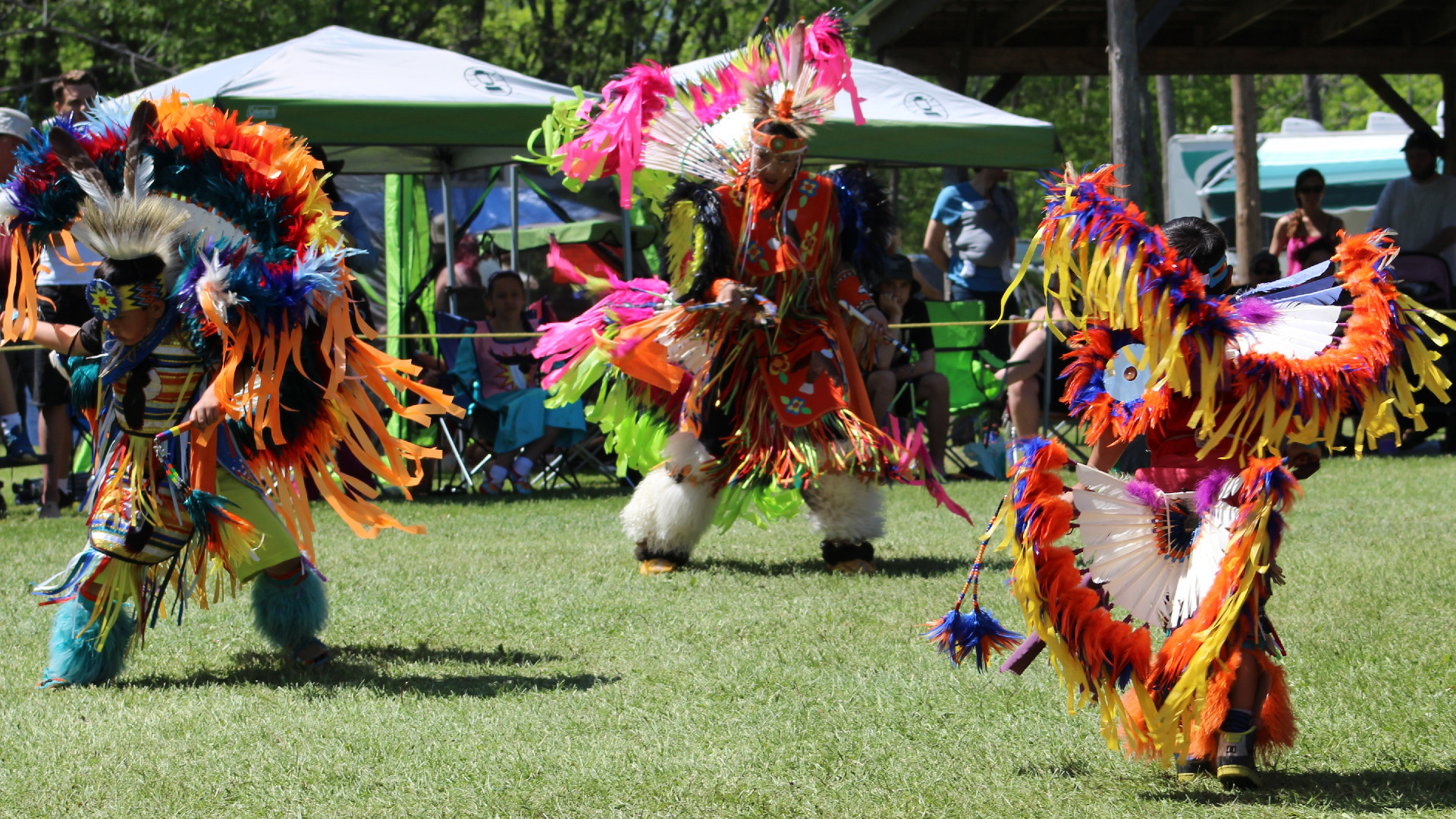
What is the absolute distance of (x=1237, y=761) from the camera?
120 inches

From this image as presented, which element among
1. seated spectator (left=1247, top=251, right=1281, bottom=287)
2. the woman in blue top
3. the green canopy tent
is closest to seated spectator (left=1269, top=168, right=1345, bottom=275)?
seated spectator (left=1247, top=251, right=1281, bottom=287)

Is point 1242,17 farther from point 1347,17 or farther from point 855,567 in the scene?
point 855,567

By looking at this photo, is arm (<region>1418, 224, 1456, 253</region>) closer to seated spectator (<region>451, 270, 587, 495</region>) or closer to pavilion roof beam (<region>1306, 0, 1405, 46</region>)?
pavilion roof beam (<region>1306, 0, 1405, 46</region>)

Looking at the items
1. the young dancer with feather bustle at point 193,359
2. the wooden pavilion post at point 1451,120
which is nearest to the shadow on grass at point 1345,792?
the young dancer with feather bustle at point 193,359

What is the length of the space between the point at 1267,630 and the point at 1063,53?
9136 millimetres

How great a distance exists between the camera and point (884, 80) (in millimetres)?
10062

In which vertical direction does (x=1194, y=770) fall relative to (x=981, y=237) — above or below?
below

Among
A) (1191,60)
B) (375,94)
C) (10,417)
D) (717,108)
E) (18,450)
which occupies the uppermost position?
(1191,60)

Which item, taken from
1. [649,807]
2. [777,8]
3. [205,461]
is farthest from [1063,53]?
[777,8]

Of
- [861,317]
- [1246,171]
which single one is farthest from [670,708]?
[1246,171]

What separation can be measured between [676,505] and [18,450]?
3.66 metres

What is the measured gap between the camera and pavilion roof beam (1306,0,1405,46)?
35.0 ft

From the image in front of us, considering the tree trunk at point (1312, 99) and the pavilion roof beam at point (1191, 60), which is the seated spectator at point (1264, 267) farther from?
the tree trunk at point (1312, 99)

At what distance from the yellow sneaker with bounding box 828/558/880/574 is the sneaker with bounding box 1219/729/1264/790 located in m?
2.68
